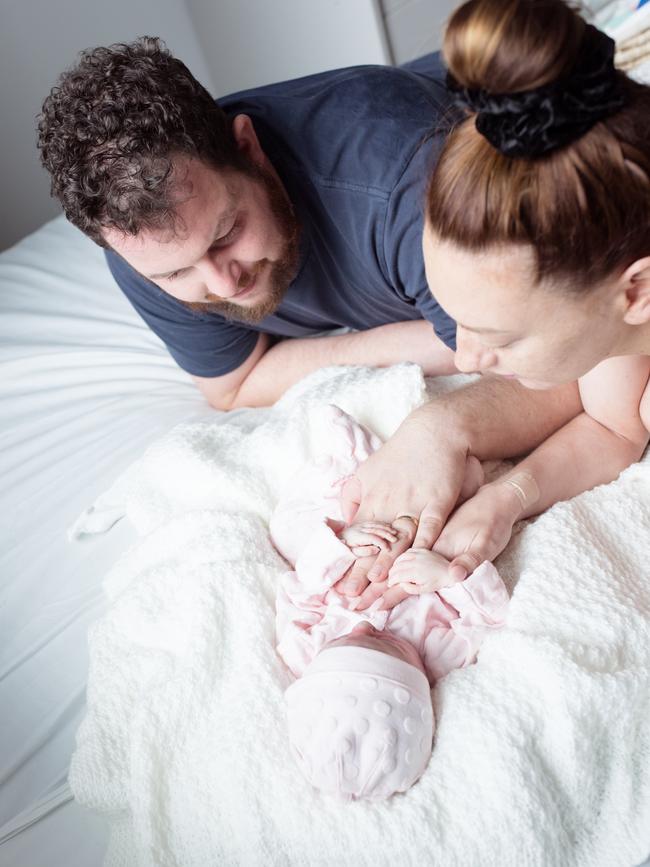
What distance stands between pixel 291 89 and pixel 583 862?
122 cm

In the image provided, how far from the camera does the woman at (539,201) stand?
685 mm

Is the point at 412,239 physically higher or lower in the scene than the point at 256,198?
lower

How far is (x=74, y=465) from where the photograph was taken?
4.99 feet

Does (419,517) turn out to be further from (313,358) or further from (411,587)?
(313,358)

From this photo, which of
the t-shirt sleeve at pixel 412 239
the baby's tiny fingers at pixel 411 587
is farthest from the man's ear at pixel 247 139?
the baby's tiny fingers at pixel 411 587

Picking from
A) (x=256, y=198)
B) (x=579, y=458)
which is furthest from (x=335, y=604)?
(x=256, y=198)

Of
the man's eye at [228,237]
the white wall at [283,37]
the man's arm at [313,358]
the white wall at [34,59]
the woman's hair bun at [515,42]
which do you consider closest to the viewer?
the woman's hair bun at [515,42]

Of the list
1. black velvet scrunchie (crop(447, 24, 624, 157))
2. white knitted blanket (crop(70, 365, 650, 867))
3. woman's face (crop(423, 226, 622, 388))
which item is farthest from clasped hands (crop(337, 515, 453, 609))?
black velvet scrunchie (crop(447, 24, 624, 157))

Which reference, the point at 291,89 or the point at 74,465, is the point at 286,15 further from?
the point at 74,465

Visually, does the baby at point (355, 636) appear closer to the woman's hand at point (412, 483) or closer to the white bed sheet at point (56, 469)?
the woman's hand at point (412, 483)

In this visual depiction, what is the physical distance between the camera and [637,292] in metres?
0.86

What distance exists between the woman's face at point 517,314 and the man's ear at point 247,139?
0.49 m

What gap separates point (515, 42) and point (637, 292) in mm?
312

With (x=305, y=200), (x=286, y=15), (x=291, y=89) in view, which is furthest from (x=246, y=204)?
(x=286, y=15)
